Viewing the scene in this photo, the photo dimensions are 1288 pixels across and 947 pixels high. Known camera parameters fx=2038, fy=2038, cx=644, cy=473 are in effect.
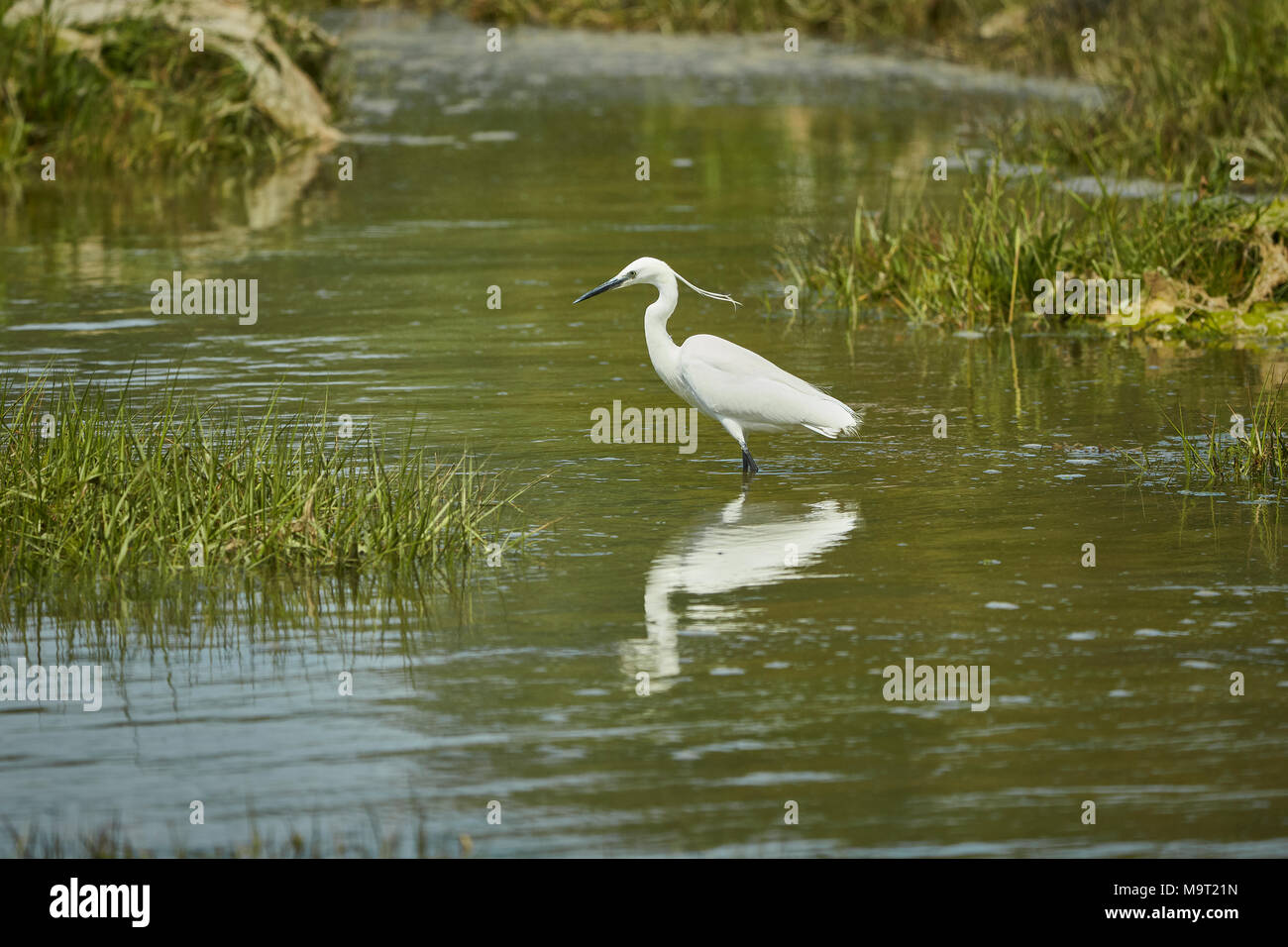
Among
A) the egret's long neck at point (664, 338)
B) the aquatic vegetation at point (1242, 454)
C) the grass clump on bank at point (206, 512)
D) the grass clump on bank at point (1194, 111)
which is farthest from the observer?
the grass clump on bank at point (1194, 111)

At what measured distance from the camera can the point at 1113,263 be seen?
594 inches

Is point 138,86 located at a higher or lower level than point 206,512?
higher

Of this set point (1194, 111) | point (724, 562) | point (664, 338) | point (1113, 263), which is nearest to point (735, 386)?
point (664, 338)

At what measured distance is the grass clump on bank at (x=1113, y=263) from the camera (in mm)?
14805

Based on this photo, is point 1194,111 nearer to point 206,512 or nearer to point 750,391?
point 750,391

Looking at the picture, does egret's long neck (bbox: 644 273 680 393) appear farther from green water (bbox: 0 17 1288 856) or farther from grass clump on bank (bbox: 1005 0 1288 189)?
grass clump on bank (bbox: 1005 0 1288 189)

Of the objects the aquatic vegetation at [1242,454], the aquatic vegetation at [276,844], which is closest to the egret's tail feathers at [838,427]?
the aquatic vegetation at [1242,454]

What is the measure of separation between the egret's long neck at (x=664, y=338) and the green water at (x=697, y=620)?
55 cm

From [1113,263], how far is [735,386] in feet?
17.7

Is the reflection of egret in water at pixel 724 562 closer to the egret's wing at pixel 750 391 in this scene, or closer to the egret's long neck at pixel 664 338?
the egret's wing at pixel 750 391

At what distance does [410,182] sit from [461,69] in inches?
509

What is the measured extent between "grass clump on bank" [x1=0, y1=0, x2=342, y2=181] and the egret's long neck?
47.9ft
